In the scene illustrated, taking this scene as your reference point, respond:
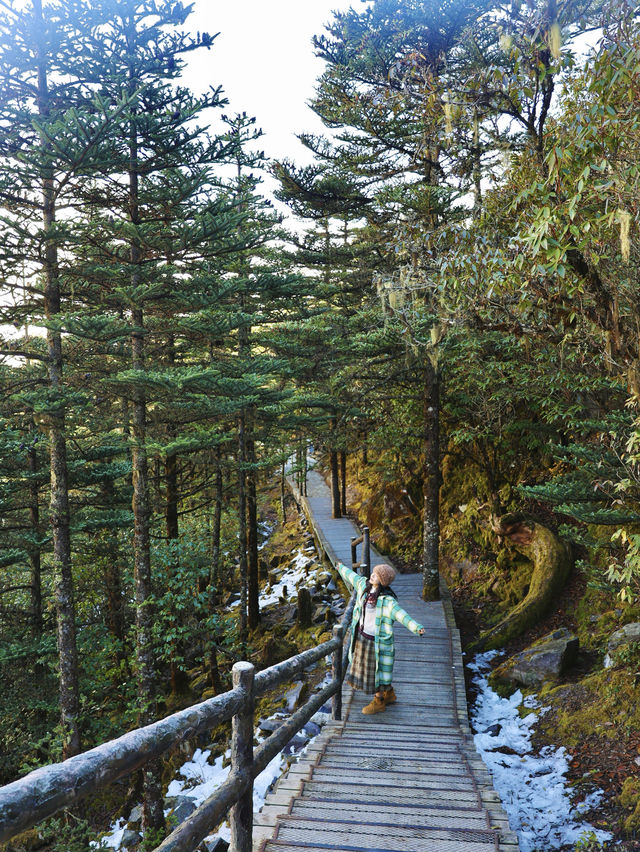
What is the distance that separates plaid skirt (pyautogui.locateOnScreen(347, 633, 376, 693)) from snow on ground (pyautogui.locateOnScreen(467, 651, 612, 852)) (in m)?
2.00

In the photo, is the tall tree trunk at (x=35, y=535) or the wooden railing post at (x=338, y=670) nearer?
the wooden railing post at (x=338, y=670)

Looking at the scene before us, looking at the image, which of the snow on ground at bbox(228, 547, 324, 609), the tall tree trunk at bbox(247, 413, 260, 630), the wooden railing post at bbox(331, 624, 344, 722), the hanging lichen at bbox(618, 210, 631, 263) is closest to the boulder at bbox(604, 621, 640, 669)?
the wooden railing post at bbox(331, 624, 344, 722)

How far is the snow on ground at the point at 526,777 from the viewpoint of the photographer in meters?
5.58

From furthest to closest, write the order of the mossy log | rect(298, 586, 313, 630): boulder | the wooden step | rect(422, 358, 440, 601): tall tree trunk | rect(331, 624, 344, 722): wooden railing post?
rect(298, 586, 313, 630): boulder
rect(422, 358, 440, 601): tall tree trunk
the mossy log
rect(331, 624, 344, 722): wooden railing post
the wooden step

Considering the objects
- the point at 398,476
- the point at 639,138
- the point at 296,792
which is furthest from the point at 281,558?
the point at 639,138

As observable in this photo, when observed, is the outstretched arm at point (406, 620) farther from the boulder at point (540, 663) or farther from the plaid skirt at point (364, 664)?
the boulder at point (540, 663)

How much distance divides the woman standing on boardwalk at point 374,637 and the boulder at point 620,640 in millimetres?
3877

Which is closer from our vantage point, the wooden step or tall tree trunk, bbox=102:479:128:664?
the wooden step

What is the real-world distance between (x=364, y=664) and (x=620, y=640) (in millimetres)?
Answer: 4642

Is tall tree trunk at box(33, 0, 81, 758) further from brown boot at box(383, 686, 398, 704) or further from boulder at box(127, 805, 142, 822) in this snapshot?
brown boot at box(383, 686, 398, 704)

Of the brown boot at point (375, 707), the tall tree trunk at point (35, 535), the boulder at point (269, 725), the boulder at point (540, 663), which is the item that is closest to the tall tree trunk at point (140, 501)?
the boulder at point (269, 725)

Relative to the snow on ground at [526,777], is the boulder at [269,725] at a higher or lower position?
lower

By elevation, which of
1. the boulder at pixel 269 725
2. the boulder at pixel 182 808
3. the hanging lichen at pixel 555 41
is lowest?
the boulder at pixel 182 808

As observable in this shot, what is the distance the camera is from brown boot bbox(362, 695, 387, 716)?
7387 millimetres
